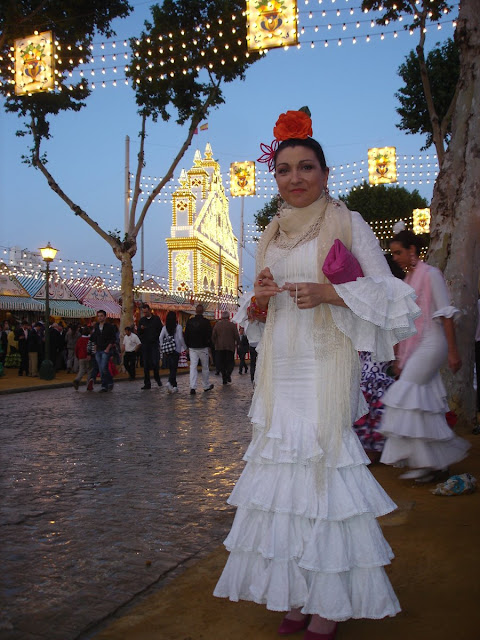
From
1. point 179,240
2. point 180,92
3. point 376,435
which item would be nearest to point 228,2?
point 180,92

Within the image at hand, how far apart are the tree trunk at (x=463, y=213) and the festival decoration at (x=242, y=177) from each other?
1653 cm

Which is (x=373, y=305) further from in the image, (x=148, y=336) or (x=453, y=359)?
(x=148, y=336)

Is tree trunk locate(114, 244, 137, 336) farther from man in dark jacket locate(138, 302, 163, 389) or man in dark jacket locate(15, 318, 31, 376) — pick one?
man in dark jacket locate(138, 302, 163, 389)

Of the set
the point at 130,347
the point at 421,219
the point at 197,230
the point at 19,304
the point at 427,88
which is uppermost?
the point at 197,230

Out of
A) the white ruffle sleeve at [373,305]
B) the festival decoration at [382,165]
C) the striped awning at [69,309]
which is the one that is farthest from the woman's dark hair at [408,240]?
the striped awning at [69,309]

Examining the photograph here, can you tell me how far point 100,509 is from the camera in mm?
4094

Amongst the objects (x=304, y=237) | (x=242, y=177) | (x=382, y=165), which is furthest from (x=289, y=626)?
(x=242, y=177)

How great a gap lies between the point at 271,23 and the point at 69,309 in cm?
1640

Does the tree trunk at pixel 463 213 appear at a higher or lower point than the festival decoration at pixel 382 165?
lower

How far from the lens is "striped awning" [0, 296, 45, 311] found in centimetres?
2263

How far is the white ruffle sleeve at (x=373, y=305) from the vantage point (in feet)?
7.23

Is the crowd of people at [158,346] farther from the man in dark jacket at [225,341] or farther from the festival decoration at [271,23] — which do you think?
the festival decoration at [271,23]

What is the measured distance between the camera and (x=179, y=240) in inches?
2233

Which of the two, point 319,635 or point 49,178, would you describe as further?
point 49,178
